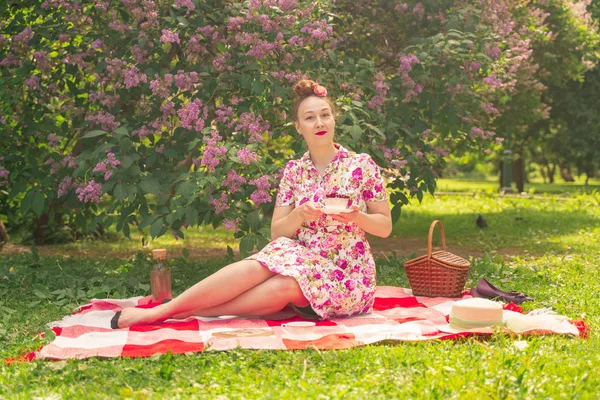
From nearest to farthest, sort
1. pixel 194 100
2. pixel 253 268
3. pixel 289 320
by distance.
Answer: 1. pixel 253 268
2. pixel 289 320
3. pixel 194 100

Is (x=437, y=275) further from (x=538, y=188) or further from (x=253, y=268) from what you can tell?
(x=538, y=188)

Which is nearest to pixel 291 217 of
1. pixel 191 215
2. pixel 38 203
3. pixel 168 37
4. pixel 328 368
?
pixel 191 215

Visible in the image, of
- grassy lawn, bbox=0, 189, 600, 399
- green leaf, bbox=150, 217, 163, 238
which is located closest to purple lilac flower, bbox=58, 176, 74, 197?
grassy lawn, bbox=0, 189, 600, 399

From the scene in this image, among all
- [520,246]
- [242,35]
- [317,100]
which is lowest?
[520,246]

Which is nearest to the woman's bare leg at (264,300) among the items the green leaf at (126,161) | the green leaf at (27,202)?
the green leaf at (126,161)

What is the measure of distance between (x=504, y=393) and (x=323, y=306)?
1456 millimetres

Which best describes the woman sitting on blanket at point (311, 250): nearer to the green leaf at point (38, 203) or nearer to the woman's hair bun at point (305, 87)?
the woman's hair bun at point (305, 87)

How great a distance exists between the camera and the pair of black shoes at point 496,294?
445cm

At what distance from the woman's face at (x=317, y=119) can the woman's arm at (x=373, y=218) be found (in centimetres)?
46

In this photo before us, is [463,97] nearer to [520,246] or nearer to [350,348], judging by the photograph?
[520,246]

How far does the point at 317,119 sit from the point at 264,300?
1034mm

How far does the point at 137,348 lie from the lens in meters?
3.30

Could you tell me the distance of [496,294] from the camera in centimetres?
456

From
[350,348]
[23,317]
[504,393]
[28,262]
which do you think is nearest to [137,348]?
[350,348]
